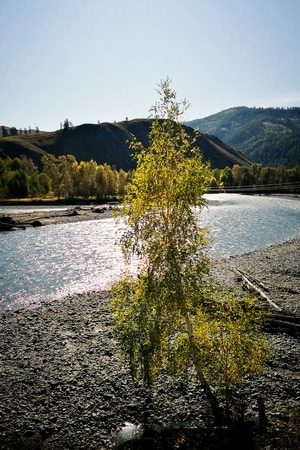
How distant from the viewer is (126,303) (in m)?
15.2

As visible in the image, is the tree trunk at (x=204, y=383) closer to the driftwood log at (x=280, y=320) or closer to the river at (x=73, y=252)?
the driftwood log at (x=280, y=320)

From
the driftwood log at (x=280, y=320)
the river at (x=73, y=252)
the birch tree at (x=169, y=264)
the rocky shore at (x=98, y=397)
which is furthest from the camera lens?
the river at (x=73, y=252)

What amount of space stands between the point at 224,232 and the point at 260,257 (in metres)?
32.0

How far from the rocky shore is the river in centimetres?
1214

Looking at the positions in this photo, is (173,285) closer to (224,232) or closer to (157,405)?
(157,405)

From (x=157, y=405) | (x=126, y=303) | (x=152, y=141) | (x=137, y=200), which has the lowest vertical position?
(x=157, y=405)

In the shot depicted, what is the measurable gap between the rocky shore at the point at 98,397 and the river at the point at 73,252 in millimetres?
12135

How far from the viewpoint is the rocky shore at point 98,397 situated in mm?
15781

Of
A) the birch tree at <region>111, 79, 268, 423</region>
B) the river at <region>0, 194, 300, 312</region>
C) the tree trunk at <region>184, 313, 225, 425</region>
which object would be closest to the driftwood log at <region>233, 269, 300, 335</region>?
the tree trunk at <region>184, 313, 225, 425</region>

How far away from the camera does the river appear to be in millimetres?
42128

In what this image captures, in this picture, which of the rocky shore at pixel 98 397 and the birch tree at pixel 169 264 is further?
the rocky shore at pixel 98 397

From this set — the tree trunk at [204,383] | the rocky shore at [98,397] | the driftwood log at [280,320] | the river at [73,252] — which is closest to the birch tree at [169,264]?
the tree trunk at [204,383]

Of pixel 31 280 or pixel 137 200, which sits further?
pixel 31 280

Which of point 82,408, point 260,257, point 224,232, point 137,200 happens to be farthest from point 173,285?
point 224,232
